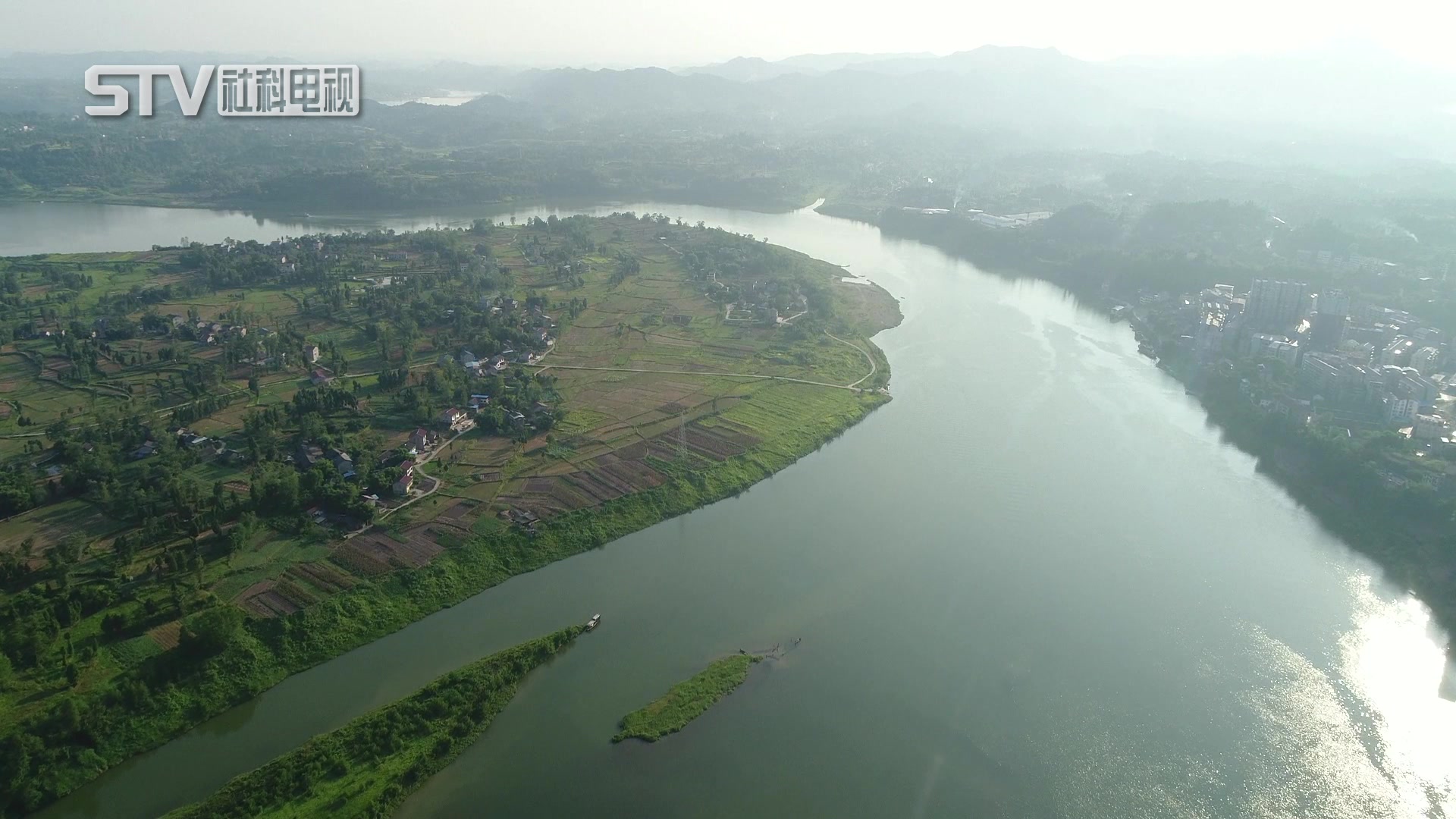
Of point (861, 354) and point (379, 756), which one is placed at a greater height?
point (861, 354)

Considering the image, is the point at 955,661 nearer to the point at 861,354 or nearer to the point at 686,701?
the point at 686,701

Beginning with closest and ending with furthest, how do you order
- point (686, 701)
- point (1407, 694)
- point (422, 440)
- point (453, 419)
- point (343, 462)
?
1. point (686, 701)
2. point (1407, 694)
3. point (343, 462)
4. point (422, 440)
5. point (453, 419)

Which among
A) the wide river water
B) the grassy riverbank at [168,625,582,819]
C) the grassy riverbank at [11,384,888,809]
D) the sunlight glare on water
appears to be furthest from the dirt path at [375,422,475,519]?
the sunlight glare on water

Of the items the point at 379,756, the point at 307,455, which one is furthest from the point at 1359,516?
the point at 307,455

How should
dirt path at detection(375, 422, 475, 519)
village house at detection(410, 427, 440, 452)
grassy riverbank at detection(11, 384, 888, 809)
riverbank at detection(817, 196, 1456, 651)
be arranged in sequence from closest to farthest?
grassy riverbank at detection(11, 384, 888, 809)
riverbank at detection(817, 196, 1456, 651)
dirt path at detection(375, 422, 475, 519)
village house at detection(410, 427, 440, 452)

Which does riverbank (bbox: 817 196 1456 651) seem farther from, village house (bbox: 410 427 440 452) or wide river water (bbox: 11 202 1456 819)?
village house (bbox: 410 427 440 452)

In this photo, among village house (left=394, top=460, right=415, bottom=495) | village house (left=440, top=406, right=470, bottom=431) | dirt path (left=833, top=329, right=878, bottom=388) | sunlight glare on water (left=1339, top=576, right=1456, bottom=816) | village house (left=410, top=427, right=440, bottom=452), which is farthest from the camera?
dirt path (left=833, top=329, right=878, bottom=388)

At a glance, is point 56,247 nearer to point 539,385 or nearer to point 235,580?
point 539,385

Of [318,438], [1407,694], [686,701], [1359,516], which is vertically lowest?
[686,701]
